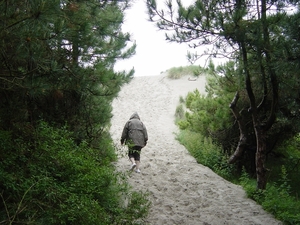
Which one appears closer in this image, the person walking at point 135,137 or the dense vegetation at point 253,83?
→ the dense vegetation at point 253,83

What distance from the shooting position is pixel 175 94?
27.7m

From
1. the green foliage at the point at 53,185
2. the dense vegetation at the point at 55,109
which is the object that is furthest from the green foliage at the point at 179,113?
the green foliage at the point at 53,185

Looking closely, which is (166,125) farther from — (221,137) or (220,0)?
(220,0)

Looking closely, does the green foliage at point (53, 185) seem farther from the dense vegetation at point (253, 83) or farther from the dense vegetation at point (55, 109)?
the dense vegetation at point (253, 83)

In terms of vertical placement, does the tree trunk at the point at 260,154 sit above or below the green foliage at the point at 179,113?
above

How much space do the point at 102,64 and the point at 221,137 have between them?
22.8 ft

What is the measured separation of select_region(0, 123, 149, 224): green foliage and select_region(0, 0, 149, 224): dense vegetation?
0.01m

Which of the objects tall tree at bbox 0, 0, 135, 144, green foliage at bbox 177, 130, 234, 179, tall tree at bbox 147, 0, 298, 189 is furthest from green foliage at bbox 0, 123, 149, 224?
green foliage at bbox 177, 130, 234, 179

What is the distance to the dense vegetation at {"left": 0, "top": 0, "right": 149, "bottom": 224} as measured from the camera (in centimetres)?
371

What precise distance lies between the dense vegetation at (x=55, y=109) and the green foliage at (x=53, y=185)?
0.05 feet

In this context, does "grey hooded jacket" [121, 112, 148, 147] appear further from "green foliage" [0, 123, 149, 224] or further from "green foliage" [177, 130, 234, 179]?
"green foliage" [0, 123, 149, 224]

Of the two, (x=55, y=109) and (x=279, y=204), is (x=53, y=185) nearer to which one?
(x=55, y=109)

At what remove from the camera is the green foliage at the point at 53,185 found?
3725 millimetres

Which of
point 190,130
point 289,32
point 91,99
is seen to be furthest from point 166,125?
point 289,32
